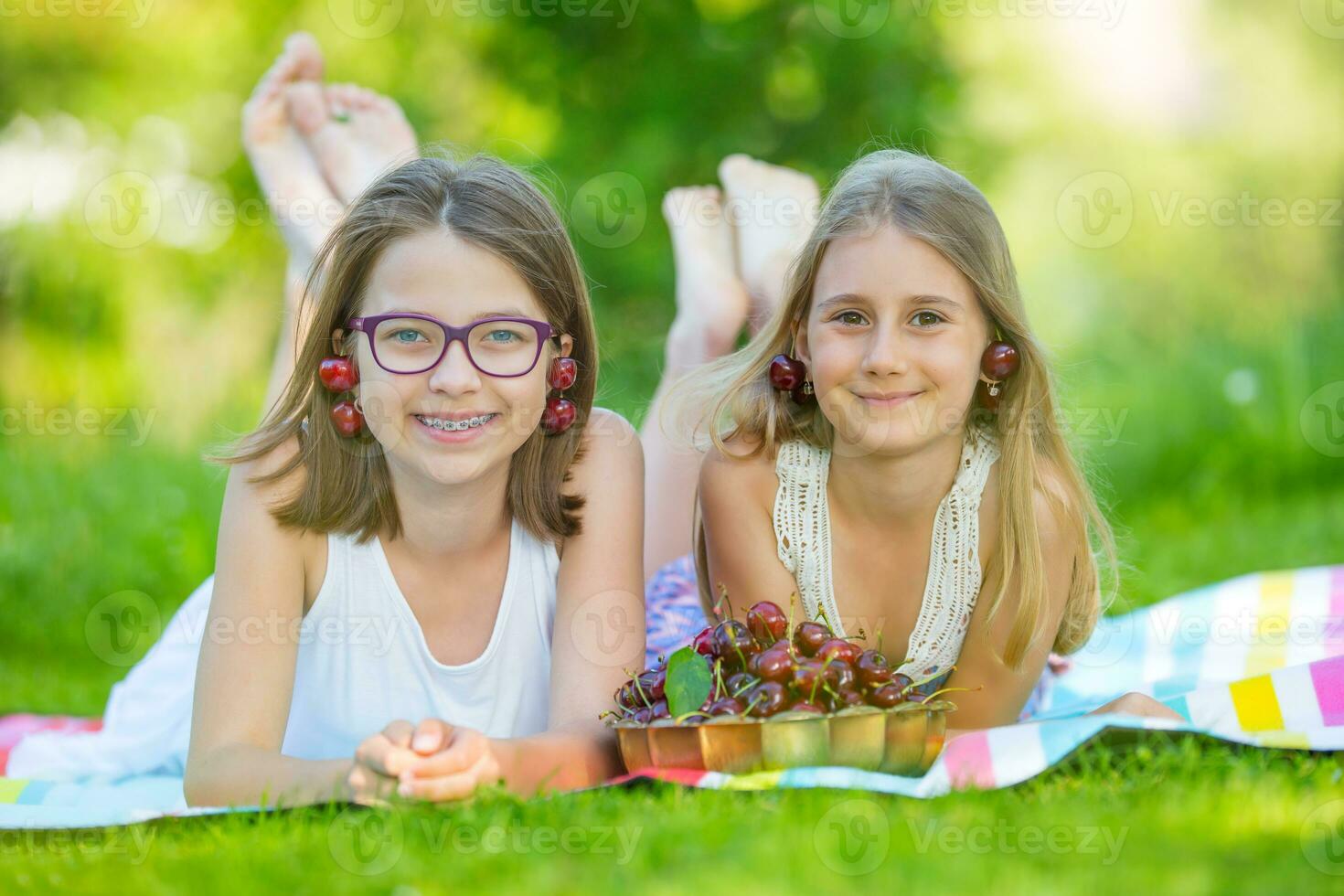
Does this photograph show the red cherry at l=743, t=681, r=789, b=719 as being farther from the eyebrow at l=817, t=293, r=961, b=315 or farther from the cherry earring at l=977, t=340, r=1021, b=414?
the cherry earring at l=977, t=340, r=1021, b=414

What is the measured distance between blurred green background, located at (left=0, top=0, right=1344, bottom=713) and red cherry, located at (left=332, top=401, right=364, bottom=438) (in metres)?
3.06

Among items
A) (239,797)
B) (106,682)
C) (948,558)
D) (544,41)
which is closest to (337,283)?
(239,797)

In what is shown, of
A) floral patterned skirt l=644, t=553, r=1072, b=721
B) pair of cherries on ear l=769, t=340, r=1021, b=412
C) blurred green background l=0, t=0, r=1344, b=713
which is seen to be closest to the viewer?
pair of cherries on ear l=769, t=340, r=1021, b=412

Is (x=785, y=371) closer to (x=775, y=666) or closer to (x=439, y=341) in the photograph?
(x=439, y=341)

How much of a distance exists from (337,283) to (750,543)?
1124 mm

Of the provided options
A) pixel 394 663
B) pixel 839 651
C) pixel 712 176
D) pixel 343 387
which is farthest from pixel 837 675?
pixel 712 176

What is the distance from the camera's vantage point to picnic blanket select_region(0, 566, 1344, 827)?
7.38 ft

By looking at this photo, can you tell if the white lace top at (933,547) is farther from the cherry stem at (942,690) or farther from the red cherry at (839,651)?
the red cherry at (839,651)

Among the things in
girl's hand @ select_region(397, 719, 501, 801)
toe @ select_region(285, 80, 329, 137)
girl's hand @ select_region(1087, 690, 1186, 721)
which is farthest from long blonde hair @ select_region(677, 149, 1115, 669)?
toe @ select_region(285, 80, 329, 137)

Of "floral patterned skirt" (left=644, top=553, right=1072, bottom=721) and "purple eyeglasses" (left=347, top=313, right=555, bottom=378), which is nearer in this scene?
"purple eyeglasses" (left=347, top=313, right=555, bottom=378)

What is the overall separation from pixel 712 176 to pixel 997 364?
5933 mm

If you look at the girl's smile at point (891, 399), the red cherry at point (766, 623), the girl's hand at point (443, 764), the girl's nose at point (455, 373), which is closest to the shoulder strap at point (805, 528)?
the girl's smile at point (891, 399)

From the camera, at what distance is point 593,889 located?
1.71 meters

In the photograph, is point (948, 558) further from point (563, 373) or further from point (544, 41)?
point (544, 41)
